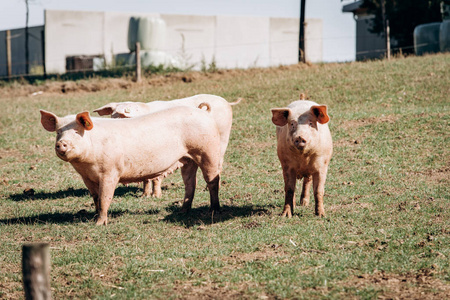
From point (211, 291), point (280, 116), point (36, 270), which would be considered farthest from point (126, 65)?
point (36, 270)

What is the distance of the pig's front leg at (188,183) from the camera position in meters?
7.03

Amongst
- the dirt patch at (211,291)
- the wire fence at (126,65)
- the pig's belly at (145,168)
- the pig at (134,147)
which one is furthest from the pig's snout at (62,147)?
the wire fence at (126,65)

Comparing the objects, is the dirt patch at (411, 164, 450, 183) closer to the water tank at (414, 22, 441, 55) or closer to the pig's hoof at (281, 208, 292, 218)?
the pig's hoof at (281, 208, 292, 218)

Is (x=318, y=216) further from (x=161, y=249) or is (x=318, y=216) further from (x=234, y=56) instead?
(x=234, y=56)

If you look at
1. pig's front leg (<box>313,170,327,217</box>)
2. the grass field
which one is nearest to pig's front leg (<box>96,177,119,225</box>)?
the grass field

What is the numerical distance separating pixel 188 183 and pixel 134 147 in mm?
985

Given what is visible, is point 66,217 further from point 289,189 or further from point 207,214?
point 289,189

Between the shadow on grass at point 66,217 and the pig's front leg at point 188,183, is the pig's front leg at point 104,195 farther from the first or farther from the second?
the pig's front leg at point 188,183

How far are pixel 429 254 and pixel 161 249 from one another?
8.32 ft

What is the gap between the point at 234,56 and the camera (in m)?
32.6

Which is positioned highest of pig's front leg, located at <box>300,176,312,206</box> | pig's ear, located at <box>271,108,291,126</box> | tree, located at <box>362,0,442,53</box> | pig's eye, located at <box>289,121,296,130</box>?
tree, located at <box>362,0,442,53</box>

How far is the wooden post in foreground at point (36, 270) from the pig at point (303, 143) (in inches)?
140

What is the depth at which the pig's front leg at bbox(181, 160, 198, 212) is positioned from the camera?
23.1 feet

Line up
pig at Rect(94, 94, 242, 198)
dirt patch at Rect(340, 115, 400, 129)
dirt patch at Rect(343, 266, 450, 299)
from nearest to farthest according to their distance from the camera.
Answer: dirt patch at Rect(343, 266, 450, 299) < pig at Rect(94, 94, 242, 198) < dirt patch at Rect(340, 115, 400, 129)
